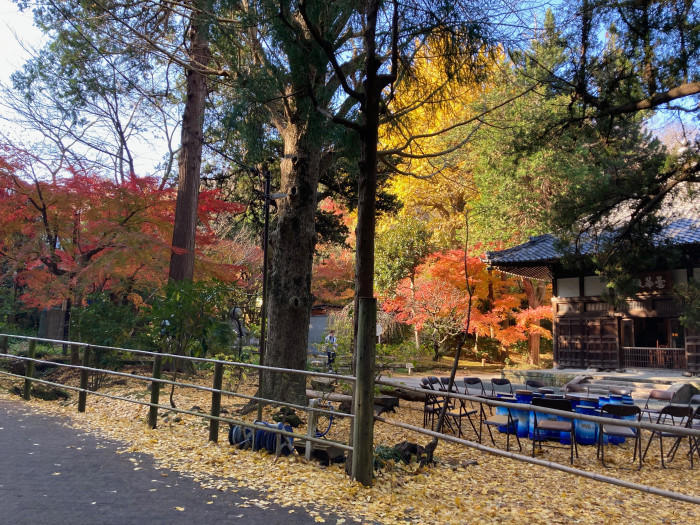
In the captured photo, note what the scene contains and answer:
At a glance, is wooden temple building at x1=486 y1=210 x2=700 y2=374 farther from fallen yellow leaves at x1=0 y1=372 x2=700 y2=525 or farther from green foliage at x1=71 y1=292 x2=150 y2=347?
green foliage at x1=71 y1=292 x2=150 y2=347

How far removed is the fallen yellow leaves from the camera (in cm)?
374

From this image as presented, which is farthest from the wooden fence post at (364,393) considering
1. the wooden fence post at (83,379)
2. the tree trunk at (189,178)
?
the tree trunk at (189,178)

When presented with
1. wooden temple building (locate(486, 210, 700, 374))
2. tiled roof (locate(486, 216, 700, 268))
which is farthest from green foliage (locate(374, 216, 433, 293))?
tiled roof (locate(486, 216, 700, 268))

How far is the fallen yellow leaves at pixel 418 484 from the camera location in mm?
3738

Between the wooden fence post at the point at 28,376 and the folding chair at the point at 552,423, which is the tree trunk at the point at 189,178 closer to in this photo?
the wooden fence post at the point at 28,376

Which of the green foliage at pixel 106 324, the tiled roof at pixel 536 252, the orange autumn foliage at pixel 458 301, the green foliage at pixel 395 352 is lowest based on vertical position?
the green foliage at pixel 395 352

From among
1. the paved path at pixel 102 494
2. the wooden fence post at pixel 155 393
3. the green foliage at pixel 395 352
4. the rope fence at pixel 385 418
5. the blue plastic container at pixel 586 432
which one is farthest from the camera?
the green foliage at pixel 395 352


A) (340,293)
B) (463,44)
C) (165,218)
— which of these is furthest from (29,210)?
(340,293)

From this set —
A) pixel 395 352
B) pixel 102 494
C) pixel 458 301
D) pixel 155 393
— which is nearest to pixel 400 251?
pixel 458 301

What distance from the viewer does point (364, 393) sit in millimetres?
4156

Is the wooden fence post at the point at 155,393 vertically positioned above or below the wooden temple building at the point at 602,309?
below

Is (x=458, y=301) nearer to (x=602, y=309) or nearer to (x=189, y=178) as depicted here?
(x=602, y=309)

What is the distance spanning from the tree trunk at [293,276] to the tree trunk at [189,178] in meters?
3.60

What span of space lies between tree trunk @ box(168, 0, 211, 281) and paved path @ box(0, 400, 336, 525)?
19.3 feet
